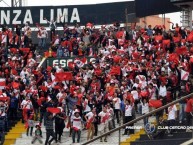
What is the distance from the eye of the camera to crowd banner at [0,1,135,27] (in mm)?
43938

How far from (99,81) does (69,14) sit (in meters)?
17.0

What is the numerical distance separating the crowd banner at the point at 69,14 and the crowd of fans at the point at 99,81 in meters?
6.04

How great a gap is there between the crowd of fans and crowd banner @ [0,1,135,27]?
6.04m

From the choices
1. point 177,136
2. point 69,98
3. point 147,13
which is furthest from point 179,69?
point 177,136

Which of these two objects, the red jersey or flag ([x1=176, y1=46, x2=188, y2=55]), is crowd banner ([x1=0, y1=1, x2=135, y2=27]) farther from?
the red jersey

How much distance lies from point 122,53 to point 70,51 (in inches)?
215

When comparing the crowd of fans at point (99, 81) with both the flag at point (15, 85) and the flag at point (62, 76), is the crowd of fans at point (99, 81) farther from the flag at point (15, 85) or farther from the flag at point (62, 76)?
the flag at point (62, 76)

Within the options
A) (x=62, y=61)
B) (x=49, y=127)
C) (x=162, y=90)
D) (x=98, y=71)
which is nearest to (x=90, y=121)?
(x=49, y=127)

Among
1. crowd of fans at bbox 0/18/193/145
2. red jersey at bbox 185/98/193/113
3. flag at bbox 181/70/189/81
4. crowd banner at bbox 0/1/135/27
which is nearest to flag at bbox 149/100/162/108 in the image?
crowd of fans at bbox 0/18/193/145

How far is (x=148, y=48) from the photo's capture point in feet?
107

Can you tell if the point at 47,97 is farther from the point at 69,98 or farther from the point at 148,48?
the point at 148,48

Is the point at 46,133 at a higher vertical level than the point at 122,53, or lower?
lower

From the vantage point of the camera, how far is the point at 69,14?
45.2 meters

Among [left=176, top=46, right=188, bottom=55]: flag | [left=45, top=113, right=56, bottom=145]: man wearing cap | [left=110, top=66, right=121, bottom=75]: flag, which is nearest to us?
[left=45, top=113, right=56, bottom=145]: man wearing cap
